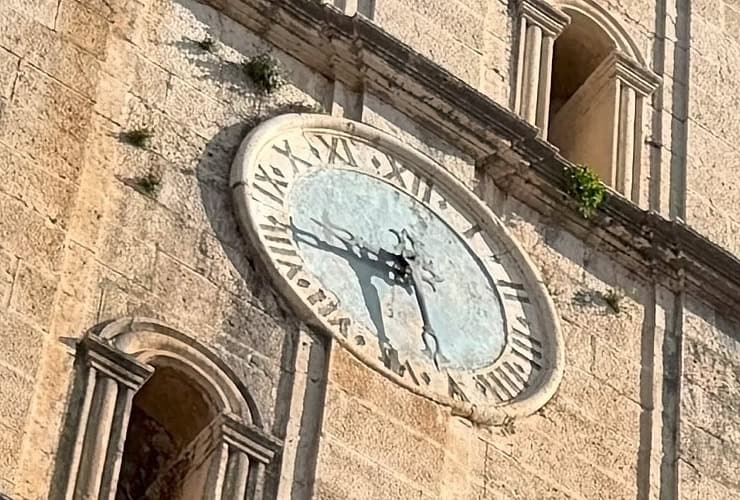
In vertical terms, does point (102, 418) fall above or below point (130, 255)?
below

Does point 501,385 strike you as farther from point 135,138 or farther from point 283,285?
point 135,138

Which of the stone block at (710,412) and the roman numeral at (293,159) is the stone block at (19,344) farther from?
the stone block at (710,412)

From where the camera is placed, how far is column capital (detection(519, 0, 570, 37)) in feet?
53.2

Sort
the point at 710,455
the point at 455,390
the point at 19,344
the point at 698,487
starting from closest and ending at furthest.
Result: 1. the point at 19,344
2. the point at 455,390
3. the point at 698,487
4. the point at 710,455

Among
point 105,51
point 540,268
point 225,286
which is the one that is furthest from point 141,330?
point 540,268

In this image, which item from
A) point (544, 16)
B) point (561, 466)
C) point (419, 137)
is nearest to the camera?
point (561, 466)

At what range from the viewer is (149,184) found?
13.6 m

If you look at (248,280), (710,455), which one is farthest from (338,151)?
(710,455)

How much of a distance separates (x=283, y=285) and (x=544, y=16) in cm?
323

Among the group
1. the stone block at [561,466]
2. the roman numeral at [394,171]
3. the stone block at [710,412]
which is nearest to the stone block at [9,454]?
the stone block at [561,466]

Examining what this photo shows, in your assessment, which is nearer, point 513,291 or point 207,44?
point 207,44

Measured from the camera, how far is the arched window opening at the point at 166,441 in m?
13.1

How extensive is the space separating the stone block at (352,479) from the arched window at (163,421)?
238 millimetres

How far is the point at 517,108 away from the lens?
1568 cm
